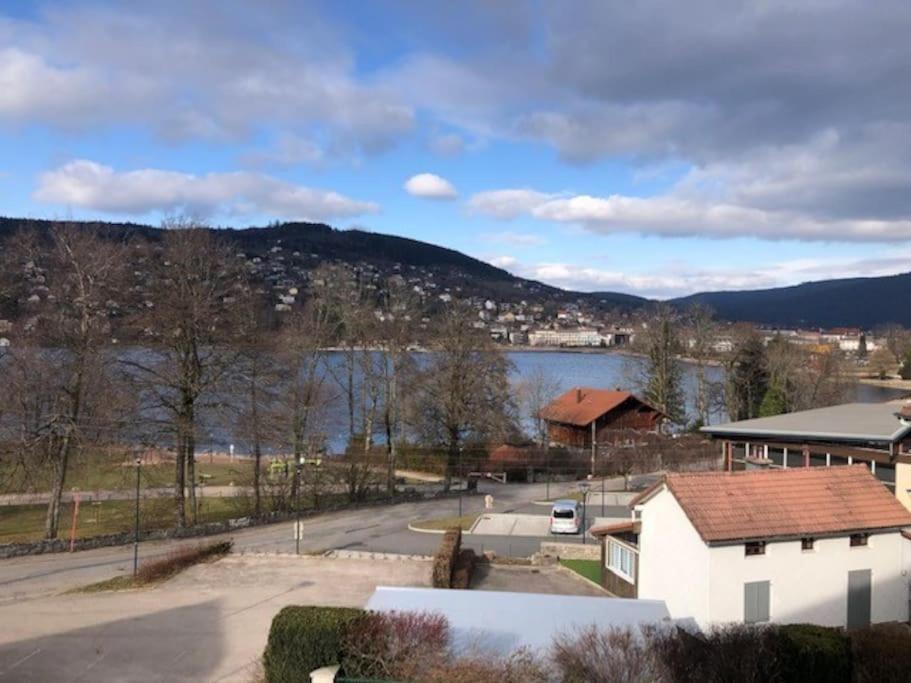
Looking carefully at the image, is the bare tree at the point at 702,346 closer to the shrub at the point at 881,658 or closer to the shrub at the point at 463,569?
the shrub at the point at 463,569

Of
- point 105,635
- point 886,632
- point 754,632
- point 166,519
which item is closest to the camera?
point 754,632

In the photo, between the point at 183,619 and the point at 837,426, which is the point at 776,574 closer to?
the point at 837,426

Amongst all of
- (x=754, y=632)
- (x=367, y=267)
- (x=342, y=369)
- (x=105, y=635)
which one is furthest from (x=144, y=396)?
(x=367, y=267)

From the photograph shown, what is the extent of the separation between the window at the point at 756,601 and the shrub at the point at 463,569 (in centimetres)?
679

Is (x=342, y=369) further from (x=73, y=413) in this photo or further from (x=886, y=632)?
(x=886, y=632)

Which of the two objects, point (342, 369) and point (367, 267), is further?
point (367, 267)

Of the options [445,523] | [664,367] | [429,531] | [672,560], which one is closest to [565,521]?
[445,523]

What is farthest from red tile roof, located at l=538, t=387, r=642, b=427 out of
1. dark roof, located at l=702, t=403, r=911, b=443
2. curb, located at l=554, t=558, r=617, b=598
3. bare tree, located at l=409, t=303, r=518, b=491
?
curb, located at l=554, t=558, r=617, b=598

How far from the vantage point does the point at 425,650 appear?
10094 millimetres

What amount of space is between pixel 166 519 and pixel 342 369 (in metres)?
14.3

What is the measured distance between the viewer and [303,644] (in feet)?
33.9

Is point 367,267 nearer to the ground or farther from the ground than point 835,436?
farther from the ground

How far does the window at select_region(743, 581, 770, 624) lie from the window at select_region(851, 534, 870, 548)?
228 cm

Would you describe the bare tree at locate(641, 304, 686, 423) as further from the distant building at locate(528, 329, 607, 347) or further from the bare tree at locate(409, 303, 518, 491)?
the distant building at locate(528, 329, 607, 347)
